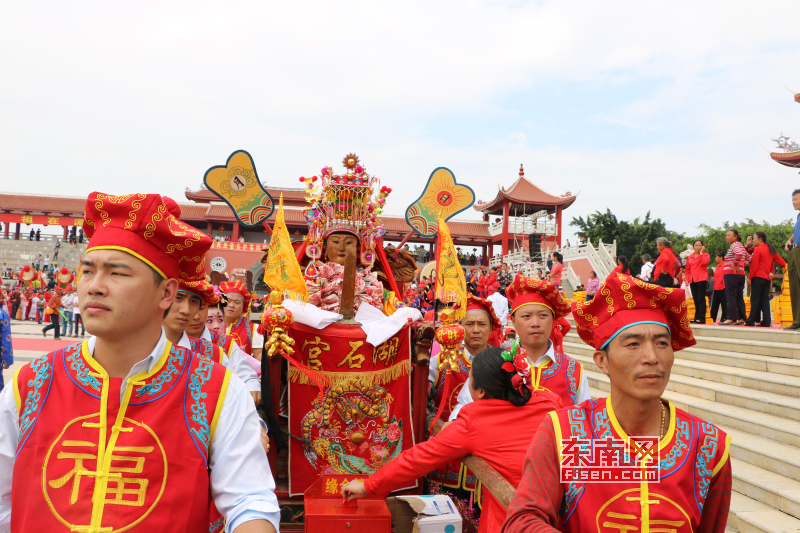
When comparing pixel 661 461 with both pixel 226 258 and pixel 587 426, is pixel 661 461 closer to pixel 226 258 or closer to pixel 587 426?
pixel 587 426

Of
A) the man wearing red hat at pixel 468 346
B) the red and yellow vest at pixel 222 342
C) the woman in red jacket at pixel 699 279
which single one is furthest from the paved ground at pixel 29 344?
the woman in red jacket at pixel 699 279

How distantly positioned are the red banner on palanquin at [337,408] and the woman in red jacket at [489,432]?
1151mm

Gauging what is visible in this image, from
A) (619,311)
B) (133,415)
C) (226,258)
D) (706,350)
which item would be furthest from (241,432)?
(226,258)

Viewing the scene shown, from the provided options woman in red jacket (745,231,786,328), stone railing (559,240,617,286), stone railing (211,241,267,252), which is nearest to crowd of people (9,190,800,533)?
woman in red jacket (745,231,786,328)

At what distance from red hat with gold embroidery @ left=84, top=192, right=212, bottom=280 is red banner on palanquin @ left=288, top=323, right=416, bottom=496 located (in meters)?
2.02

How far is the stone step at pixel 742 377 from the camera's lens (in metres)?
5.02

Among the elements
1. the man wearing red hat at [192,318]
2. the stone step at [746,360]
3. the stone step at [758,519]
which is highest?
the man wearing red hat at [192,318]

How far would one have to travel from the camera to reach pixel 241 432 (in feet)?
4.69

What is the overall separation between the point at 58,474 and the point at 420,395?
2.62 m

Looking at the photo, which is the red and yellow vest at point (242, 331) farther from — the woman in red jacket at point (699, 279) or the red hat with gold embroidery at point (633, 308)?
the woman in red jacket at point (699, 279)

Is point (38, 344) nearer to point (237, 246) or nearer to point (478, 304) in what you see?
point (478, 304)

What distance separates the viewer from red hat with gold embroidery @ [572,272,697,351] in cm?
160

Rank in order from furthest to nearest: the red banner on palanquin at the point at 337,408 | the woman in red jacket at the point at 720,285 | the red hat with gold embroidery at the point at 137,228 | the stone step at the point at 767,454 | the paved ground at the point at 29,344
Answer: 1. the paved ground at the point at 29,344
2. the woman in red jacket at the point at 720,285
3. the stone step at the point at 767,454
4. the red banner on palanquin at the point at 337,408
5. the red hat with gold embroidery at the point at 137,228

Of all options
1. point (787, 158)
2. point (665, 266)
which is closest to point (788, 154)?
point (787, 158)
